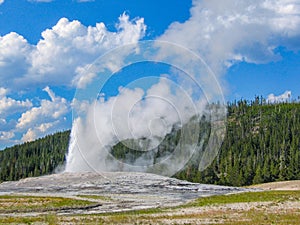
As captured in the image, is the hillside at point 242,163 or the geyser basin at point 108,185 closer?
the geyser basin at point 108,185

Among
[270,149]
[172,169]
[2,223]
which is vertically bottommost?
[2,223]

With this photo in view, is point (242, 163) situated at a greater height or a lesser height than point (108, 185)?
greater

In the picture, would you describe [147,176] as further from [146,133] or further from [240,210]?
[240,210]

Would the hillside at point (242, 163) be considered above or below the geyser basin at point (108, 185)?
above

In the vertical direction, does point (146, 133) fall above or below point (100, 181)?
above

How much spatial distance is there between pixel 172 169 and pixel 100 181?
873 inches

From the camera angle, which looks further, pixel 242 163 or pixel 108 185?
pixel 242 163

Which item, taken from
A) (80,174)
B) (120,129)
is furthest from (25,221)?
(80,174)

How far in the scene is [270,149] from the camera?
577ft

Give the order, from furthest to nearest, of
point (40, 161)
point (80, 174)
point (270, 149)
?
1. point (40, 161)
2. point (270, 149)
3. point (80, 174)

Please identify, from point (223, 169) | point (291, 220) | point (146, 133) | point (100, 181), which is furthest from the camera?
point (223, 169)

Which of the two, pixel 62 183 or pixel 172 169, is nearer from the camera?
pixel 62 183

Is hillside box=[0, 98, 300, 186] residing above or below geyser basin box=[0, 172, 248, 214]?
above

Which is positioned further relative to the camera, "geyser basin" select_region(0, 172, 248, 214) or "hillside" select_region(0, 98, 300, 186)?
"hillside" select_region(0, 98, 300, 186)
